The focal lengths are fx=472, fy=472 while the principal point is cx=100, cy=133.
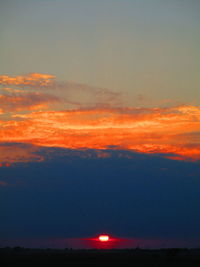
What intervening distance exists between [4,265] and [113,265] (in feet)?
50.1

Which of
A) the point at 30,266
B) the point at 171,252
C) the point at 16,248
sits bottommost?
the point at 30,266

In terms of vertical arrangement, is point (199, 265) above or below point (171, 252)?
below

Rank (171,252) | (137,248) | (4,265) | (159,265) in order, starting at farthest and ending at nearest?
(137,248) < (171,252) < (159,265) < (4,265)

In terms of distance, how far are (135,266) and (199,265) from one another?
30.5 ft

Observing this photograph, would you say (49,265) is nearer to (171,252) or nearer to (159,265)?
(159,265)

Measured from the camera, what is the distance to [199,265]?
67375 millimetres

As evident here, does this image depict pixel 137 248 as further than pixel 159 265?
Yes

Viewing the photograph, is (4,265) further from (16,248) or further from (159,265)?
(16,248)

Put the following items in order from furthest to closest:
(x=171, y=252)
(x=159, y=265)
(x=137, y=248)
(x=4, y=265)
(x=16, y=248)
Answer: (x=137, y=248) → (x=16, y=248) → (x=171, y=252) → (x=159, y=265) → (x=4, y=265)

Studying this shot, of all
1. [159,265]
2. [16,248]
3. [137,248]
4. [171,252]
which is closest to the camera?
[159,265]

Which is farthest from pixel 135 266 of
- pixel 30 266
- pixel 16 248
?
pixel 16 248

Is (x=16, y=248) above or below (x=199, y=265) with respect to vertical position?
above

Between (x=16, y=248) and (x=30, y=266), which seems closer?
(x=30, y=266)

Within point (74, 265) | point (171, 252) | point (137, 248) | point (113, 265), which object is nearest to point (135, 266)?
point (113, 265)
